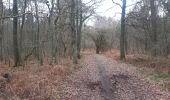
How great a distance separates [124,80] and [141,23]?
852 inches

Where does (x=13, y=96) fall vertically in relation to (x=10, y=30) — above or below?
below

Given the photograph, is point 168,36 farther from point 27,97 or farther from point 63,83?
point 27,97

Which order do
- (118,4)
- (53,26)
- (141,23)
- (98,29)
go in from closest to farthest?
(53,26) → (118,4) → (141,23) → (98,29)

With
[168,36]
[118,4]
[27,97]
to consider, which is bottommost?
[27,97]

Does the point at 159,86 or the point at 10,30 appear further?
the point at 10,30

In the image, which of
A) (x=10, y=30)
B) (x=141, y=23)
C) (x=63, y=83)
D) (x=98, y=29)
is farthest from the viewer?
(x=98, y=29)

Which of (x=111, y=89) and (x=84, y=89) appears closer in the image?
(x=111, y=89)

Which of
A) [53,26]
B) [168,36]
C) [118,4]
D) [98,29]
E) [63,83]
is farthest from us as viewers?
[98,29]

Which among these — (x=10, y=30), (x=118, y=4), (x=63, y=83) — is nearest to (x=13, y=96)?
(x=63, y=83)

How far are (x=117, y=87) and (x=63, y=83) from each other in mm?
3170

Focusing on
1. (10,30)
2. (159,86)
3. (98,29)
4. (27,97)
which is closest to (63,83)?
(27,97)

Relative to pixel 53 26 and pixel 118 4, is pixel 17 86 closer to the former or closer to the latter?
pixel 53 26

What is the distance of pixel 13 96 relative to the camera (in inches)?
466

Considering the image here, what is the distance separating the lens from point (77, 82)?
15.7 metres
